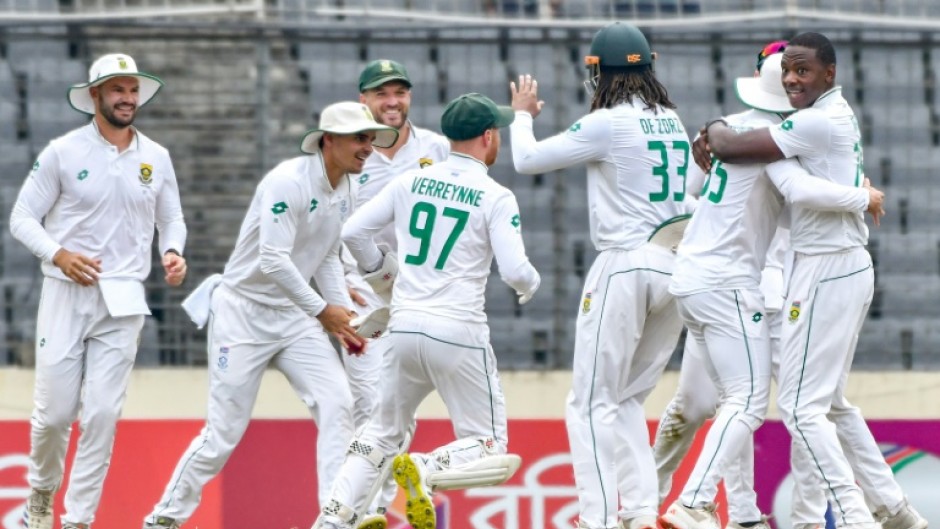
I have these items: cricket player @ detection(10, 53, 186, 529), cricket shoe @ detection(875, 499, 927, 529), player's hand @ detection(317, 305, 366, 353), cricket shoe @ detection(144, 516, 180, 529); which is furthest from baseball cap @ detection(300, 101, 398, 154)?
cricket shoe @ detection(875, 499, 927, 529)

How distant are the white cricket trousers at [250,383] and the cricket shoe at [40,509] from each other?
33.2 inches

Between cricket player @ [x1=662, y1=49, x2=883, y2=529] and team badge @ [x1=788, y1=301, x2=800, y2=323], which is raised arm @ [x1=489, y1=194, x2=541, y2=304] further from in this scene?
team badge @ [x1=788, y1=301, x2=800, y2=323]

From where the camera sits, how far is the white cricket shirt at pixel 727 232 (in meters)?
8.95

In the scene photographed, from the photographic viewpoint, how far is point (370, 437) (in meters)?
9.03

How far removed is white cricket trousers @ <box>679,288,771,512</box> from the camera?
29.3 ft

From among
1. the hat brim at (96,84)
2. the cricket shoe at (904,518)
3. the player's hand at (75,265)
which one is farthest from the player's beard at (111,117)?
the cricket shoe at (904,518)

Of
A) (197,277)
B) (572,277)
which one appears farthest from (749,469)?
(197,277)

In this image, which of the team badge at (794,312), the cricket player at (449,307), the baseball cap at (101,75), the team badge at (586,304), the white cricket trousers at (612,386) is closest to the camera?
the cricket player at (449,307)

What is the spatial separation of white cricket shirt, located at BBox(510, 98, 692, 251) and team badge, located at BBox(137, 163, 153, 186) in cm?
193

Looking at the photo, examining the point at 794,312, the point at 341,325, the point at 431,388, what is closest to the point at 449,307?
the point at 431,388

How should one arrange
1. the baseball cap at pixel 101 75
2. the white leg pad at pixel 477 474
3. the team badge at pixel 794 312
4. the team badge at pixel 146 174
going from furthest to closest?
the team badge at pixel 146 174, the baseball cap at pixel 101 75, the team badge at pixel 794 312, the white leg pad at pixel 477 474

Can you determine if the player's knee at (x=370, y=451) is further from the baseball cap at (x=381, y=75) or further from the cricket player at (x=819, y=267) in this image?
the baseball cap at (x=381, y=75)

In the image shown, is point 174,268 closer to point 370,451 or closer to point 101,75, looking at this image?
point 101,75

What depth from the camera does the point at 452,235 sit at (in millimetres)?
8844
